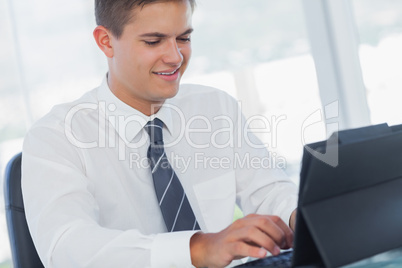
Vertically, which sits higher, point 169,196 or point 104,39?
point 104,39

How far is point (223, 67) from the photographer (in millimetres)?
4188

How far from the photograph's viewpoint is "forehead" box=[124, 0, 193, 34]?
62.8 inches

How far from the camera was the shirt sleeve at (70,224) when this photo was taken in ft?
3.71

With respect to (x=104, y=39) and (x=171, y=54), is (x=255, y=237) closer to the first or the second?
(x=171, y=54)

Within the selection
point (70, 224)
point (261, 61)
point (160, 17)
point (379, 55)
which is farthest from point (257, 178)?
point (261, 61)

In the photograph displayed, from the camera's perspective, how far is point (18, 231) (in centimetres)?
146

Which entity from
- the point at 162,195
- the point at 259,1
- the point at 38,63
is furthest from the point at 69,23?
the point at 162,195

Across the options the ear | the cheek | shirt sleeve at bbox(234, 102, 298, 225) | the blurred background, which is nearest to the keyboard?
shirt sleeve at bbox(234, 102, 298, 225)

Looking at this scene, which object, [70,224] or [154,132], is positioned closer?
[70,224]

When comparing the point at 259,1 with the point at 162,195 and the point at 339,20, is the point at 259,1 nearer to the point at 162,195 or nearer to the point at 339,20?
the point at 339,20

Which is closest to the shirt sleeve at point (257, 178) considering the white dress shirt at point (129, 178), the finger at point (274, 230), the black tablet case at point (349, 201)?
the white dress shirt at point (129, 178)

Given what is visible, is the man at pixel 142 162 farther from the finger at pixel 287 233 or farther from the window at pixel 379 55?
the window at pixel 379 55

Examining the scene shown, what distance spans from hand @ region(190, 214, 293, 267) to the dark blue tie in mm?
430

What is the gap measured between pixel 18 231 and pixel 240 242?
0.72 m
